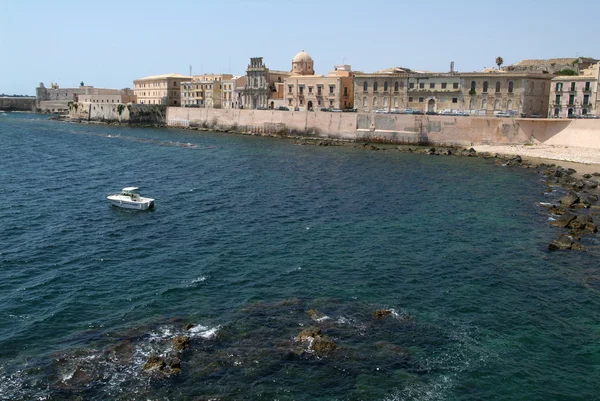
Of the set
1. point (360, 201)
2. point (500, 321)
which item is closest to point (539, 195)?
point (360, 201)

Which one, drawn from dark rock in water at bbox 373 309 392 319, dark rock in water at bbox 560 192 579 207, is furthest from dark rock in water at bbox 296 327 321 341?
dark rock in water at bbox 560 192 579 207

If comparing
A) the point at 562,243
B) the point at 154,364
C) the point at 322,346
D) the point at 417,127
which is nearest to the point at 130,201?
the point at 154,364

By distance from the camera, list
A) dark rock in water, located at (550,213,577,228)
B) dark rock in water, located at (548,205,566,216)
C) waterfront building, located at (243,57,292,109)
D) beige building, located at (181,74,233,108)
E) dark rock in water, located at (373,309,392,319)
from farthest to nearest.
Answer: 1. beige building, located at (181,74,233,108)
2. waterfront building, located at (243,57,292,109)
3. dark rock in water, located at (548,205,566,216)
4. dark rock in water, located at (550,213,577,228)
5. dark rock in water, located at (373,309,392,319)

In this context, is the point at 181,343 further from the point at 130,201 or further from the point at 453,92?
the point at 453,92

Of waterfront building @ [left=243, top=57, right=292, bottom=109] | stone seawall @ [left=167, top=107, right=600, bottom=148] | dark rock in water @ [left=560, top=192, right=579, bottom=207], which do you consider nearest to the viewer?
dark rock in water @ [left=560, top=192, right=579, bottom=207]

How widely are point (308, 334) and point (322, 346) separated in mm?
921

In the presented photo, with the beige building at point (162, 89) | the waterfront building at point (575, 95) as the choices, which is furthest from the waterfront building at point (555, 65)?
the beige building at point (162, 89)

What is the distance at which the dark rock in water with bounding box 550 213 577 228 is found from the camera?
128 feet

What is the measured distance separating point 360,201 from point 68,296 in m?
26.9

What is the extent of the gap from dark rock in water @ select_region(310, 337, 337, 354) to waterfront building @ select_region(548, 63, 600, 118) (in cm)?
7201

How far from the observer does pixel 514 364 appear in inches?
822

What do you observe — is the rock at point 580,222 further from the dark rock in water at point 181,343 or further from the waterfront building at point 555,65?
the waterfront building at point 555,65

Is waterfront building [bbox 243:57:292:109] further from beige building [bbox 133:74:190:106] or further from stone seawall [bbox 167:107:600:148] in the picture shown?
beige building [bbox 133:74:190:106]

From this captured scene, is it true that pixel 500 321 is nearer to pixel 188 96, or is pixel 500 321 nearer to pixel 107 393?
pixel 107 393
